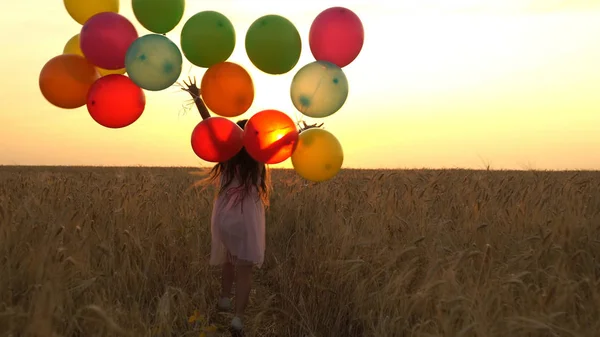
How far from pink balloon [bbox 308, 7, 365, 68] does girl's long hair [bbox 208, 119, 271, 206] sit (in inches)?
32.6

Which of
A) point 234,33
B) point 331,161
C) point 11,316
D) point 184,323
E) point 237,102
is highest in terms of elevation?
point 234,33

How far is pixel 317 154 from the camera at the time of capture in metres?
3.57

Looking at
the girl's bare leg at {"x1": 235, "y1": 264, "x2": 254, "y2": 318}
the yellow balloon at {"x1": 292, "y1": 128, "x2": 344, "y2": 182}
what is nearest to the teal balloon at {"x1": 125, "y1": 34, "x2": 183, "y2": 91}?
the yellow balloon at {"x1": 292, "y1": 128, "x2": 344, "y2": 182}

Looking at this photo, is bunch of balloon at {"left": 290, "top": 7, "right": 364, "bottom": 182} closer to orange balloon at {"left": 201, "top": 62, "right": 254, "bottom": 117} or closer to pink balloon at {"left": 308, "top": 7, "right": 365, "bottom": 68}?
pink balloon at {"left": 308, "top": 7, "right": 365, "bottom": 68}

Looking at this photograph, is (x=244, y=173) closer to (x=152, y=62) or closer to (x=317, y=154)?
(x=317, y=154)

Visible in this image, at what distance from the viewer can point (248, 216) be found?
3.84m

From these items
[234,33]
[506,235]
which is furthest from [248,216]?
[506,235]

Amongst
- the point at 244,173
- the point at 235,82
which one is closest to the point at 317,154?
the point at 244,173

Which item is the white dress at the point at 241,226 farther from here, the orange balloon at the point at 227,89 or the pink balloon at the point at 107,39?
the pink balloon at the point at 107,39

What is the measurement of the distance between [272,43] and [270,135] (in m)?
0.64

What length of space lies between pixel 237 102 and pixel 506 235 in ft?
7.97

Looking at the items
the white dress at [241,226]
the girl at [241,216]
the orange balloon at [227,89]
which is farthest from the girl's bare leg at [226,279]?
the orange balloon at [227,89]

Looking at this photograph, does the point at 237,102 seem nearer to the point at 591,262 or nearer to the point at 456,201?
the point at 591,262

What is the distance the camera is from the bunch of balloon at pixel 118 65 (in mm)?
3410
